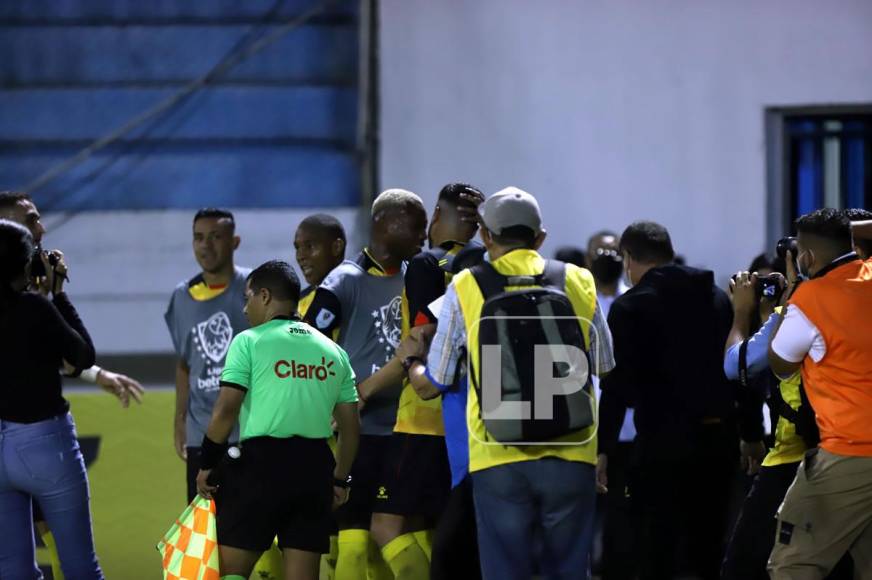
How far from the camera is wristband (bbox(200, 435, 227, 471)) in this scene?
6316 millimetres

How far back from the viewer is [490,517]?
562cm

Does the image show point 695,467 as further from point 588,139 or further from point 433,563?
point 588,139

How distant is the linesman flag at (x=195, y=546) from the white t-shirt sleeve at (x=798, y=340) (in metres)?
2.42

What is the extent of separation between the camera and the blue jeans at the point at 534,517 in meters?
5.56

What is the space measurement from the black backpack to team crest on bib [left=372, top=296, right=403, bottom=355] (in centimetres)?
169

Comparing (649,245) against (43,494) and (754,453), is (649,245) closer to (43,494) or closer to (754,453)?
(754,453)

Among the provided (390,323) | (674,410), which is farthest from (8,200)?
(674,410)

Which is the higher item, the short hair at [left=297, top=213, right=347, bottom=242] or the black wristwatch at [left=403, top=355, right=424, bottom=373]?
the short hair at [left=297, top=213, right=347, bottom=242]

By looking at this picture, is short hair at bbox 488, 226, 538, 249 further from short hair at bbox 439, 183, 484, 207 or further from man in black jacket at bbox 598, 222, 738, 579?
man in black jacket at bbox 598, 222, 738, 579

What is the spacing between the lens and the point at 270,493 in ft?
20.5

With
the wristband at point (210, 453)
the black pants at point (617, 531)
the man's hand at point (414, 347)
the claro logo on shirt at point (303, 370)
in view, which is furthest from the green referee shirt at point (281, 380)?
the black pants at point (617, 531)

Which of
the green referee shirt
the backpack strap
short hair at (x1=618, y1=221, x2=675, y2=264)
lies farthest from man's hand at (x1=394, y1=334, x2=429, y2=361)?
short hair at (x1=618, y1=221, x2=675, y2=264)

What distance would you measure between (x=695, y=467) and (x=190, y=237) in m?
5.48

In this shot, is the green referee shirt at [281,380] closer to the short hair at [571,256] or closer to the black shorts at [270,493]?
the black shorts at [270,493]
